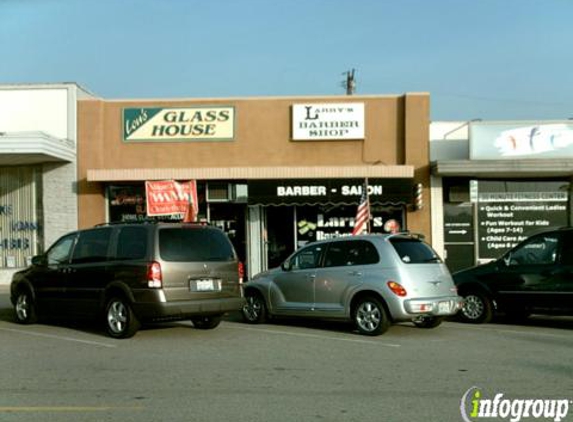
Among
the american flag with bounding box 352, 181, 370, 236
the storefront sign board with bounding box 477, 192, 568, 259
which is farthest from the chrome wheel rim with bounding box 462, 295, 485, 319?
the storefront sign board with bounding box 477, 192, 568, 259

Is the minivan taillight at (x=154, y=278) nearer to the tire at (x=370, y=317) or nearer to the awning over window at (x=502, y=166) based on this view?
the tire at (x=370, y=317)

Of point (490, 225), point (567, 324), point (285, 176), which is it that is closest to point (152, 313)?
point (567, 324)

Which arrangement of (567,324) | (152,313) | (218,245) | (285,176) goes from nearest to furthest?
(152,313), (218,245), (567,324), (285,176)

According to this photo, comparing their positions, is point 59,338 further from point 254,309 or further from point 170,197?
point 170,197

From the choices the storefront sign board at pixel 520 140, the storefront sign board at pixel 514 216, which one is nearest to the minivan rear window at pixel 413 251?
the storefront sign board at pixel 520 140

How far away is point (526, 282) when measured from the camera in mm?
12531

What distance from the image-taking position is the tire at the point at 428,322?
12.1 m

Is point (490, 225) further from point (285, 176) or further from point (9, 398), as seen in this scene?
point (9, 398)

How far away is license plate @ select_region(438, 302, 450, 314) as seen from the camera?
37.2 feet

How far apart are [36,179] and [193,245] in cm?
1134

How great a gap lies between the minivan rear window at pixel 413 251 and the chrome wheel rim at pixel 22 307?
658 cm

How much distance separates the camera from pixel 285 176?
64.3 ft

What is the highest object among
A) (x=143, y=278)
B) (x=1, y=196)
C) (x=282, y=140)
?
(x=282, y=140)

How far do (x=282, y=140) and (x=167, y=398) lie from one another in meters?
13.8
